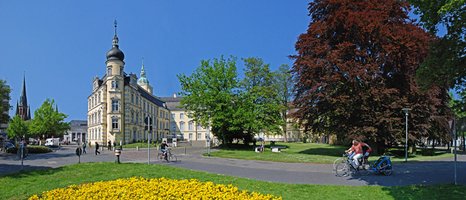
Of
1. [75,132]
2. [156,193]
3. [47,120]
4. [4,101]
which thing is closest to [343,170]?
[156,193]

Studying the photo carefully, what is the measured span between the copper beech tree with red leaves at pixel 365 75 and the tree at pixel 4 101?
3257cm

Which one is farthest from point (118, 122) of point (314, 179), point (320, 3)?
point (314, 179)

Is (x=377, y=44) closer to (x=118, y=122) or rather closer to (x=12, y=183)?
(x=12, y=183)

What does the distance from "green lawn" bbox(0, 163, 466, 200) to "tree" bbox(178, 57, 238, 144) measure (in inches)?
1051

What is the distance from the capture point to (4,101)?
1626 inches

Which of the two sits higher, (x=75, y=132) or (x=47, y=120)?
(x=47, y=120)

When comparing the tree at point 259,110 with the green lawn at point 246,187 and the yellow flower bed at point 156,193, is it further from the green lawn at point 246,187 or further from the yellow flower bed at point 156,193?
the yellow flower bed at point 156,193

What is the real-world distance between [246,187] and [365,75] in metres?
18.2

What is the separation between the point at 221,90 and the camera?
46.2 metres

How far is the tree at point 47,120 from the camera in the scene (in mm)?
70312

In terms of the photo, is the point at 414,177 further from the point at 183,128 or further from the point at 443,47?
the point at 183,128

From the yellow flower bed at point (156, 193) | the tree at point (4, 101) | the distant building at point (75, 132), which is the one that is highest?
the tree at point (4, 101)

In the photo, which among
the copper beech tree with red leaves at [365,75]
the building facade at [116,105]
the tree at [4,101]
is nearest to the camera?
the copper beech tree with red leaves at [365,75]

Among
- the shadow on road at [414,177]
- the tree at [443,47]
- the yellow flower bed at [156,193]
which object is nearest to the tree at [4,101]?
the yellow flower bed at [156,193]
